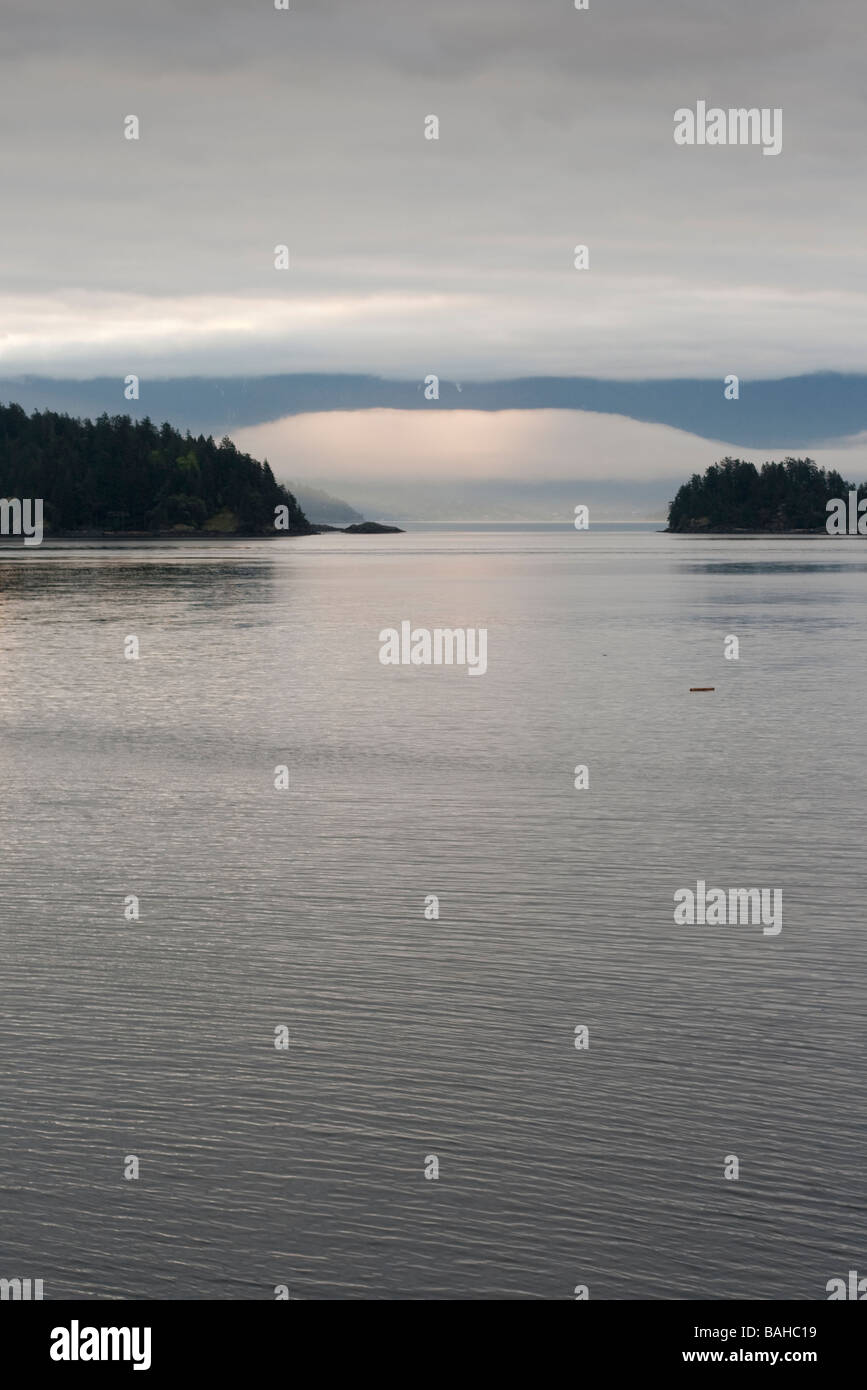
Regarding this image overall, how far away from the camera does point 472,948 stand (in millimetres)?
18922

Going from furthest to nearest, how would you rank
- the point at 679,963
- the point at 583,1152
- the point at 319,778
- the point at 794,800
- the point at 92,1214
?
the point at 319,778
the point at 794,800
the point at 679,963
the point at 583,1152
the point at 92,1214

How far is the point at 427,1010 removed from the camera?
16.6m

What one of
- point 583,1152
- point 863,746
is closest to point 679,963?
point 583,1152

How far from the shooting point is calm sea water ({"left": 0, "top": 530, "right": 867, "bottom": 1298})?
1171 cm

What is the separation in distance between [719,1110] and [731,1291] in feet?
9.99

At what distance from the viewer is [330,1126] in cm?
1365

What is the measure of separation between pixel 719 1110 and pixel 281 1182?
4.09m

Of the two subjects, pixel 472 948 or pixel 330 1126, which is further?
pixel 472 948

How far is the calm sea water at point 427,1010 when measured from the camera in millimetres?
11711

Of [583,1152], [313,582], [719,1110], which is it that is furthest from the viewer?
[313,582]

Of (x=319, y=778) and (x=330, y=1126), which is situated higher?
(x=319, y=778)
